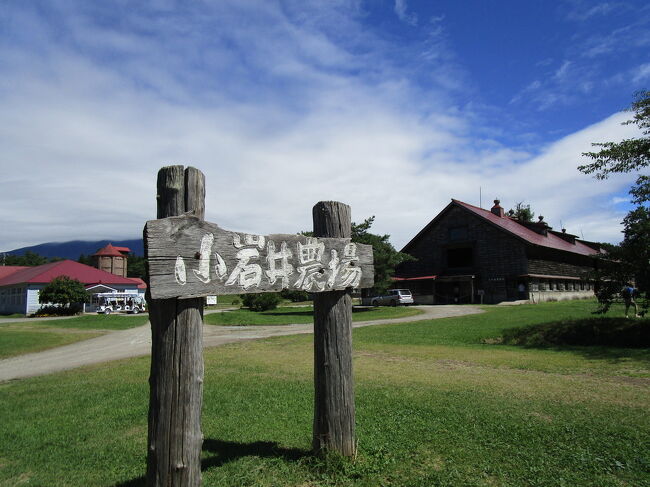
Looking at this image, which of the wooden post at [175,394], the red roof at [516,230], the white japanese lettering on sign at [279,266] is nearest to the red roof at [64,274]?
the red roof at [516,230]

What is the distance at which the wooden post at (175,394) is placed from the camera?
303cm

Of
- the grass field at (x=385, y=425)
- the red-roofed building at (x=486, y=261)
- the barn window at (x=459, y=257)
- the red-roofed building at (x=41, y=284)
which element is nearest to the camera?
the grass field at (x=385, y=425)

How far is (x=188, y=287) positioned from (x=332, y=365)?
186cm

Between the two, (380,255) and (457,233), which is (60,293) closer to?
(380,255)

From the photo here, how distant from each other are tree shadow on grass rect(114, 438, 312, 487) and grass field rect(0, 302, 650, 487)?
0.02 meters

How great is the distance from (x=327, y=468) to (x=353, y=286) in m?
1.77

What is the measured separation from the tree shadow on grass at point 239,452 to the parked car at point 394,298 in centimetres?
3051

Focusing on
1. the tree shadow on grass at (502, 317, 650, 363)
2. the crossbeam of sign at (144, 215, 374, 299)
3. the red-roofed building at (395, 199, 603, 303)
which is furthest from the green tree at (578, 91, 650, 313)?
the red-roofed building at (395, 199, 603, 303)

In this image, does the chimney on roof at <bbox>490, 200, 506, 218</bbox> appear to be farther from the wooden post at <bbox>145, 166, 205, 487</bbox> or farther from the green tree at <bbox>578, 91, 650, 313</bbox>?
the wooden post at <bbox>145, 166, 205, 487</bbox>

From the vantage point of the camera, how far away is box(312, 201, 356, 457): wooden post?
430cm

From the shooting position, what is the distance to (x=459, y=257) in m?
39.1

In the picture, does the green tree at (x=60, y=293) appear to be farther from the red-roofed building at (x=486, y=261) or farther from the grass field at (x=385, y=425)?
the grass field at (x=385, y=425)

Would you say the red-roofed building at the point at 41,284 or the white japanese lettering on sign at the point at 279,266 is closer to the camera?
the white japanese lettering on sign at the point at 279,266

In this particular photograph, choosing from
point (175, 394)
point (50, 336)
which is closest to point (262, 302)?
point (50, 336)
